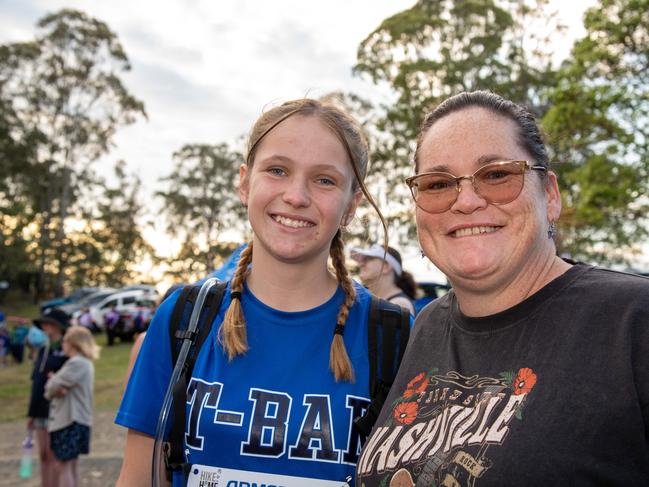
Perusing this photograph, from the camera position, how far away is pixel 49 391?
636 cm

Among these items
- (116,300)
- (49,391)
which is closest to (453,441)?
(49,391)

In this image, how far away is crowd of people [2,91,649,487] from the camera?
1.38 metres

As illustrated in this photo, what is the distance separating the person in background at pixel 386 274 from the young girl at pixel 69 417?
3309 millimetres

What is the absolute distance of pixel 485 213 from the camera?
1.80 m

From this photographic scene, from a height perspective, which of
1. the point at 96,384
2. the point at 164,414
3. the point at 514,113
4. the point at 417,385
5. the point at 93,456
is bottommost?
the point at 96,384

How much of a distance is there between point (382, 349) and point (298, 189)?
638 millimetres

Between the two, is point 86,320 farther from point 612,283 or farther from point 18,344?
point 612,283

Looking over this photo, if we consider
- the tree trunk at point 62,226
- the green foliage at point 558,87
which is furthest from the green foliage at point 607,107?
the tree trunk at point 62,226

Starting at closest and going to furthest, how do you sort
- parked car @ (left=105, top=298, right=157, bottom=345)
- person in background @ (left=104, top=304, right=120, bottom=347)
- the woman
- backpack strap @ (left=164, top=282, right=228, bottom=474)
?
the woman < backpack strap @ (left=164, top=282, right=228, bottom=474) < person in background @ (left=104, top=304, right=120, bottom=347) < parked car @ (left=105, top=298, right=157, bottom=345)

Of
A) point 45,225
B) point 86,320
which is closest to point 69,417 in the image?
point 86,320

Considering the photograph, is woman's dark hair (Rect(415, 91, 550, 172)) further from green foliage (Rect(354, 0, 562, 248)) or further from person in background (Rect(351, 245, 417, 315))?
green foliage (Rect(354, 0, 562, 248))

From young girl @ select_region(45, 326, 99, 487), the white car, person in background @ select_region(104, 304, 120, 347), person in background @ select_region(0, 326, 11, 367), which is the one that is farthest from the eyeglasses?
the white car

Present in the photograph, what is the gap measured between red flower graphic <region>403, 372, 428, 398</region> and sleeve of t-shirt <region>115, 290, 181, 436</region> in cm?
83

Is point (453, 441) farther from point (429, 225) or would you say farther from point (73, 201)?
point (73, 201)
